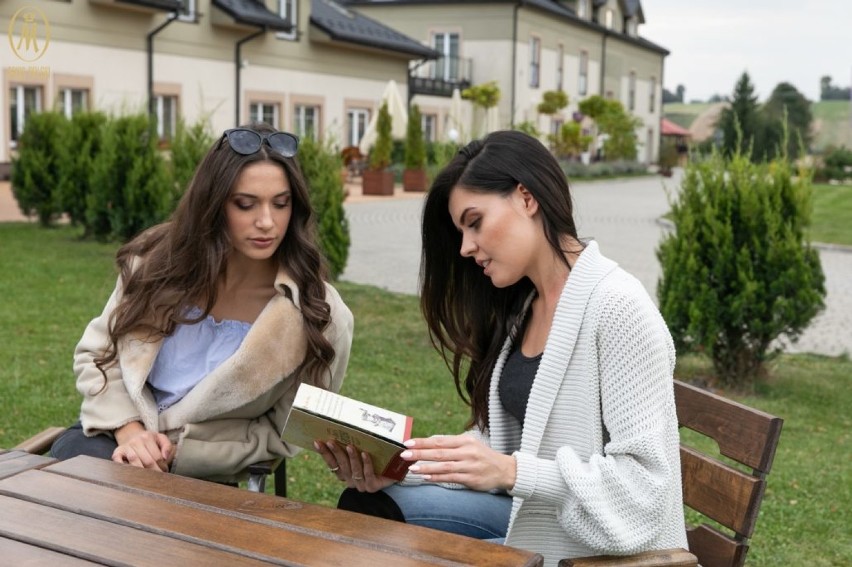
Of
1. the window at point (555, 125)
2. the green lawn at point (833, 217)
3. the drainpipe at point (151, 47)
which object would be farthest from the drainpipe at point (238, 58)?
the window at point (555, 125)

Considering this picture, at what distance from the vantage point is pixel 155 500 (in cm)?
227

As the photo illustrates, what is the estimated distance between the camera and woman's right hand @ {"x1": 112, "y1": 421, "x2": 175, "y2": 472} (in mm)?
2984

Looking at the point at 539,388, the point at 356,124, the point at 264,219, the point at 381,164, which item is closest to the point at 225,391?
the point at 264,219

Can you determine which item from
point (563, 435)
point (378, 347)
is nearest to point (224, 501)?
point (563, 435)

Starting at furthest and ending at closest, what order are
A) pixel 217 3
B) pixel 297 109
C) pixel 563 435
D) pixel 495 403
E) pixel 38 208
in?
pixel 297 109, pixel 217 3, pixel 38 208, pixel 495 403, pixel 563 435

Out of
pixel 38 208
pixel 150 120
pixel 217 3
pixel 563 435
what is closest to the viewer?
pixel 563 435

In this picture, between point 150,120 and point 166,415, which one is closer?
point 166,415

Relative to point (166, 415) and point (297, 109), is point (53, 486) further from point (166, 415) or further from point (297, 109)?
point (297, 109)

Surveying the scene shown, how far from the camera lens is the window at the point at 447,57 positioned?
40.5 metres

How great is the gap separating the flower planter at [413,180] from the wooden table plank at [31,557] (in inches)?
1029

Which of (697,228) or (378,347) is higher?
(697,228)

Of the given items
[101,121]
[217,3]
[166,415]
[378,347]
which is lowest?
[378,347]

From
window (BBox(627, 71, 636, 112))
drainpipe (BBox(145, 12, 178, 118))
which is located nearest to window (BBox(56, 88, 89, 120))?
drainpipe (BBox(145, 12, 178, 118))

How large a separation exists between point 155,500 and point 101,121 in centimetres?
1303
